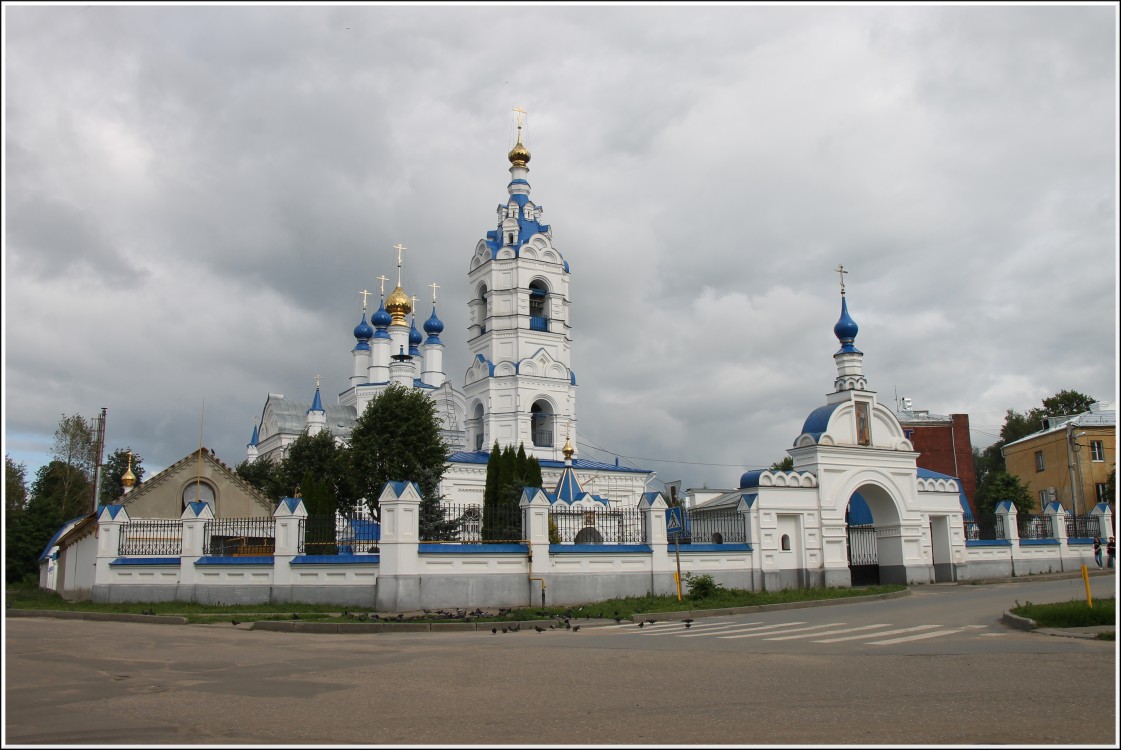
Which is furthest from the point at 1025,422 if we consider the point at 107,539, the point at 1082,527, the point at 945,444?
the point at 107,539

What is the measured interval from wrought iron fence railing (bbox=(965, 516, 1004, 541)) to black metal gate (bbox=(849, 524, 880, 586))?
3447mm

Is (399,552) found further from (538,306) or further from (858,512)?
(538,306)

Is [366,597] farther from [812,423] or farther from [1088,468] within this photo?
[1088,468]

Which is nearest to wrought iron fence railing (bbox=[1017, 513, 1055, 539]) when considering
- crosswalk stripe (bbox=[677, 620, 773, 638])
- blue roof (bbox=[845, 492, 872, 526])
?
blue roof (bbox=[845, 492, 872, 526])

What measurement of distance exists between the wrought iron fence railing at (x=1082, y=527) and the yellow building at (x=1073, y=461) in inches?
325

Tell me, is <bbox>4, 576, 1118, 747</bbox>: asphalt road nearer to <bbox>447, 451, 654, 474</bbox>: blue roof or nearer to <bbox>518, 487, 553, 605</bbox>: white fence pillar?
<bbox>518, 487, 553, 605</bbox>: white fence pillar

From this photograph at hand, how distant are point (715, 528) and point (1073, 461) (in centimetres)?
2798

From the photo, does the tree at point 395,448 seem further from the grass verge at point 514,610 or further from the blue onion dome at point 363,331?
the blue onion dome at point 363,331

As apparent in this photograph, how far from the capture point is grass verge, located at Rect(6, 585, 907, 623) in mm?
18906

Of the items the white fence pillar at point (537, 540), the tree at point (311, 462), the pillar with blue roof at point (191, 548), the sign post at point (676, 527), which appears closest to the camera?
the white fence pillar at point (537, 540)

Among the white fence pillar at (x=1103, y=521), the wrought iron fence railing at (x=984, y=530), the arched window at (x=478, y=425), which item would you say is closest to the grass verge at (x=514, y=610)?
the wrought iron fence railing at (x=984, y=530)

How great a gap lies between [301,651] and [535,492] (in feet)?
33.3

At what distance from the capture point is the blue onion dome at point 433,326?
62.2 metres

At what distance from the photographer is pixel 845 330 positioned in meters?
30.4
